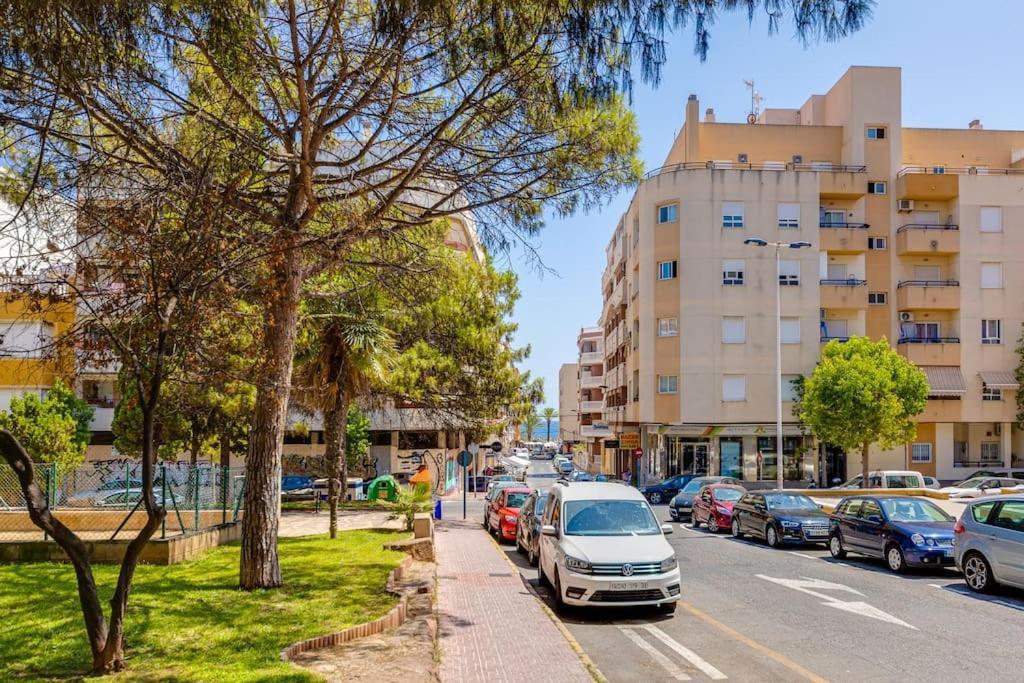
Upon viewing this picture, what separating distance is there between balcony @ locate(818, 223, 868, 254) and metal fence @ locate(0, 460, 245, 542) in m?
37.0

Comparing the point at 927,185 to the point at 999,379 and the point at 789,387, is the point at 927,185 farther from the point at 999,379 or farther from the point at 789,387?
the point at 789,387

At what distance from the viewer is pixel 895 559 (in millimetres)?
16000

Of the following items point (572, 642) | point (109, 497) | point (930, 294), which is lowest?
point (572, 642)

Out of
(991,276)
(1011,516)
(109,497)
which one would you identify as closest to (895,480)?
(991,276)

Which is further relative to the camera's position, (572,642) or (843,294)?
(843,294)

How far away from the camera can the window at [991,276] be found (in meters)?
45.3

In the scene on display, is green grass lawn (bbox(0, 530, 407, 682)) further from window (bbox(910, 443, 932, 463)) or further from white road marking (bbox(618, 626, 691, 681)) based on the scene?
window (bbox(910, 443, 932, 463))

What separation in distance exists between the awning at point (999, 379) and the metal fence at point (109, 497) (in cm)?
4162

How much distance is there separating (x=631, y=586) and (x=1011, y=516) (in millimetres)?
6420

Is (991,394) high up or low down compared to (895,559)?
up

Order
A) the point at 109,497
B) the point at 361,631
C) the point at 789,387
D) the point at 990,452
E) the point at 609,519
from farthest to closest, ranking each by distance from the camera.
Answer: the point at 990,452, the point at 789,387, the point at 109,497, the point at 609,519, the point at 361,631

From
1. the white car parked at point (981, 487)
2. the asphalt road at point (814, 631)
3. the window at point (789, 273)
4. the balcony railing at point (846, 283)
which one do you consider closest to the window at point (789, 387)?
the window at point (789, 273)

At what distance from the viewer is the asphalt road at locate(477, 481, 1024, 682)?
870 centimetres

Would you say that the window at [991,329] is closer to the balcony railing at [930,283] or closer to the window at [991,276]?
the window at [991,276]
